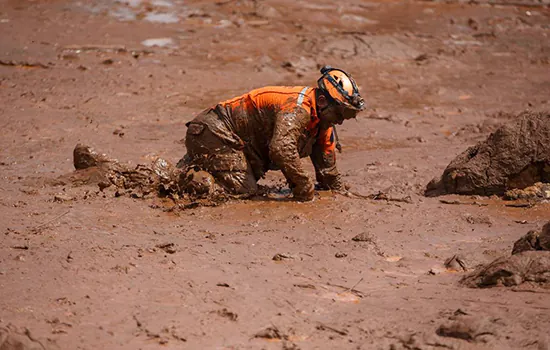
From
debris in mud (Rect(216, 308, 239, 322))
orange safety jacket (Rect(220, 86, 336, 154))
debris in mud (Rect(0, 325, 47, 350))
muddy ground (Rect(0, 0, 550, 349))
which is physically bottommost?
muddy ground (Rect(0, 0, 550, 349))

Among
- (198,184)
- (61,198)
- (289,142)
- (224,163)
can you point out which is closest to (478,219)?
(289,142)

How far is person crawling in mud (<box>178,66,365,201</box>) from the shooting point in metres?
7.25

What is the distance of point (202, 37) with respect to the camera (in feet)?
46.5

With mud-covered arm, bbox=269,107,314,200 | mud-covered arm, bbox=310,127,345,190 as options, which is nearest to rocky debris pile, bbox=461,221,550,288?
mud-covered arm, bbox=269,107,314,200

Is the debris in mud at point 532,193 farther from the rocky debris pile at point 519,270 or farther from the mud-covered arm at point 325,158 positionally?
the rocky debris pile at point 519,270

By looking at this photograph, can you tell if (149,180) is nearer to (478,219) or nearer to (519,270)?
(478,219)

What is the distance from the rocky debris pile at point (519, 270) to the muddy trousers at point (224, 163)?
2.64m

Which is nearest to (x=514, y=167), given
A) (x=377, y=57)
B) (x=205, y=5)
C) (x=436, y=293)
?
(x=436, y=293)

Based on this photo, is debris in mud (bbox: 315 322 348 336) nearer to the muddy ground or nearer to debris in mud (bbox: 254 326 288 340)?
the muddy ground

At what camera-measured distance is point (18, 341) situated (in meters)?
4.66

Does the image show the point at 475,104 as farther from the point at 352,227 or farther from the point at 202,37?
the point at 352,227

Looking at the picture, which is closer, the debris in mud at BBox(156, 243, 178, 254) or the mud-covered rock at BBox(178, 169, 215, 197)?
the debris in mud at BBox(156, 243, 178, 254)

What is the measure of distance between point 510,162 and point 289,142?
2100 mm

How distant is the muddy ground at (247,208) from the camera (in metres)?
4.95
